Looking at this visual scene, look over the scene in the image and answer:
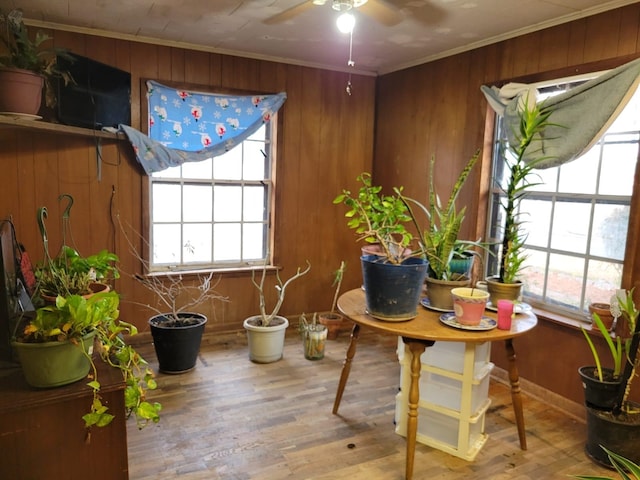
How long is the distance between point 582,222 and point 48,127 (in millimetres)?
2953

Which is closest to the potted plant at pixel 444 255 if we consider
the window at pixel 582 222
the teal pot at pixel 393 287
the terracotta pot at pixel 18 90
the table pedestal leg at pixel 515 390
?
the teal pot at pixel 393 287

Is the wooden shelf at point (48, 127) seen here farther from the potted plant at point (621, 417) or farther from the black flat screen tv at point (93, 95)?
the potted plant at point (621, 417)

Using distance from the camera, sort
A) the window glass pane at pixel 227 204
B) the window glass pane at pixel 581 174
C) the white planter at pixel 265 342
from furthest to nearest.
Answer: the window glass pane at pixel 227 204, the white planter at pixel 265 342, the window glass pane at pixel 581 174

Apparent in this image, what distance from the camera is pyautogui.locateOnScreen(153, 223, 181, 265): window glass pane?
12.4 feet

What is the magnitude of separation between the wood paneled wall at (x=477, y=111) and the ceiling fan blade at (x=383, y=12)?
807mm

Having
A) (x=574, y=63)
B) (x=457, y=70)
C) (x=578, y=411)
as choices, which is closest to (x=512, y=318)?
(x=578, y=411)

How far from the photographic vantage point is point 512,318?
7.20ft

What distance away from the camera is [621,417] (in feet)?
7.55

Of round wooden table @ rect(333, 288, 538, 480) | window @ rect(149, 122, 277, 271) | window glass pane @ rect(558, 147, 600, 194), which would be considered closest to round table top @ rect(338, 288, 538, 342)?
round wooden table @ rect(333, 288, 538, 480)

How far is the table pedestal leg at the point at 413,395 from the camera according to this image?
2.07 metres

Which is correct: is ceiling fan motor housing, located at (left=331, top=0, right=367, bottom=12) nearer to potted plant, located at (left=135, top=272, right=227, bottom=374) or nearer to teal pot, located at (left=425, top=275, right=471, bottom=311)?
teal pot, located at (left=425, top=275, right=471, bottom=311)

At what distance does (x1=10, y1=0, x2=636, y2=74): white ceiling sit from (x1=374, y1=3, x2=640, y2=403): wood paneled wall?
0.09m

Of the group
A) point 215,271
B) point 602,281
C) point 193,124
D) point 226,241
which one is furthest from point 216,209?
point 602,281

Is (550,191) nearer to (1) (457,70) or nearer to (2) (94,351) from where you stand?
(1) (457,70)
